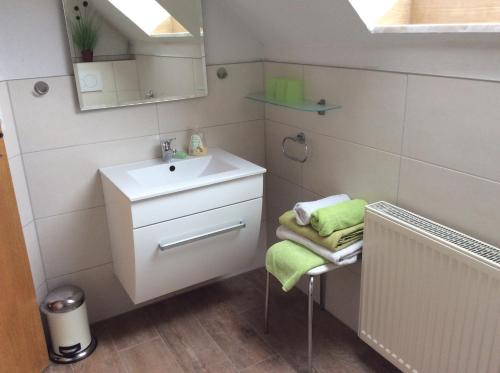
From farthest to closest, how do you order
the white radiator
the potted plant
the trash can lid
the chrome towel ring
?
the chrome towel ring < the trash can lid < the potted plant < the white radiator

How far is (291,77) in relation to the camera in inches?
88.7

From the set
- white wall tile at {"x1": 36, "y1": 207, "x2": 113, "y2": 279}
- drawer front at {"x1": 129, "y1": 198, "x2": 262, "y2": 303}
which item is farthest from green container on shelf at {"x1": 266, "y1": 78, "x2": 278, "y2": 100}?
white wall tile at {"x1": 36, "y1": 207, "x2": 113, "y2": 279}

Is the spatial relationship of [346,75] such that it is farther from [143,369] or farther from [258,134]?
[143,369]

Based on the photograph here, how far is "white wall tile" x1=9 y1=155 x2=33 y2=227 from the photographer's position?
1.90m

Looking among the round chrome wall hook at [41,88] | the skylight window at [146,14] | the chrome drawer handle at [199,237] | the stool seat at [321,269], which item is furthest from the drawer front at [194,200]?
the skylight window at [146,14]

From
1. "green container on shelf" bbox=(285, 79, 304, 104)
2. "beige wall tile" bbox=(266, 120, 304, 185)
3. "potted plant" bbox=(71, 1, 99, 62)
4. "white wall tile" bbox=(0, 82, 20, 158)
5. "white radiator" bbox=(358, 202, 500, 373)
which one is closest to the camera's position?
"white radiator" bbox=(358, 202, 500, 373)

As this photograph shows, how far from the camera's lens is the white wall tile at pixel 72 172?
6.60 ft

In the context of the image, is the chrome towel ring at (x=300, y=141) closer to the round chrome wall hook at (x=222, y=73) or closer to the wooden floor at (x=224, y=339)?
the round chrome wall hook at (x=222, y=73)

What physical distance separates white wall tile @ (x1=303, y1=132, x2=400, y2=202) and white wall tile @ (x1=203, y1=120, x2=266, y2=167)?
0.38 metres

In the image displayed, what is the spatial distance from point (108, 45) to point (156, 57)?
9.0 inches

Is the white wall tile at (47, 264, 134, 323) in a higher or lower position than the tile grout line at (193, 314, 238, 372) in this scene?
higher

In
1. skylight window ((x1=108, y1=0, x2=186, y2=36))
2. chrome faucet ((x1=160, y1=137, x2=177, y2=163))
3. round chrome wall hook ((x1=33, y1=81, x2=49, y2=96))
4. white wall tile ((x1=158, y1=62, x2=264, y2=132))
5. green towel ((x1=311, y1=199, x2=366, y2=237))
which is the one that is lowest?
green towel ((x1=311, y1=199, x2=366, y2=237))

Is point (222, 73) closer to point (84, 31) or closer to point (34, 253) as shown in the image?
point (84, 31)

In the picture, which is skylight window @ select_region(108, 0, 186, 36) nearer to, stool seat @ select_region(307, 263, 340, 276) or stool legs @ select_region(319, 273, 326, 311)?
stool seat @ select_region(307, 263, 340, 276)
